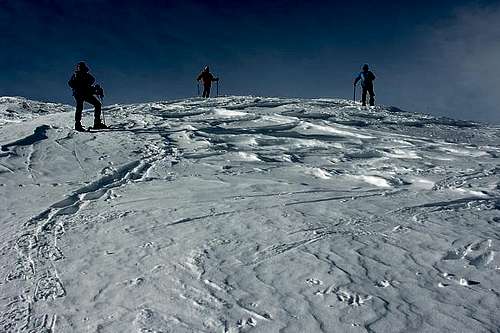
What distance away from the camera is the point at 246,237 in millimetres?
5621

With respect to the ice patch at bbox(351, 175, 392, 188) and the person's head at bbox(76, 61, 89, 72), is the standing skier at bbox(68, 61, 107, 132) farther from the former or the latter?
the ice patch at bbox(351, 175, 392, 188)

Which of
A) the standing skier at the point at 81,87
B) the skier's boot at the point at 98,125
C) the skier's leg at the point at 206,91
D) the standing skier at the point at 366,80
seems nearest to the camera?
the standing skier at the point at 81,87

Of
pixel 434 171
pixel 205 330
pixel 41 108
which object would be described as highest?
pixel 41 108

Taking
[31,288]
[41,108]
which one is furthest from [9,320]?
[41,108]

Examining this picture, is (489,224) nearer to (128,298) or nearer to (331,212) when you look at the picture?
(331,212)

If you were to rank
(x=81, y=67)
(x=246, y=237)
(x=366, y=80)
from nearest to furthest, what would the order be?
(x=246, y=237) < (x=81, y=67) < (x=366, y=80)

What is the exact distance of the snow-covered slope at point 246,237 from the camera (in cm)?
396

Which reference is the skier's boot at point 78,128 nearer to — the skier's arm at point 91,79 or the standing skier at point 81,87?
the standing skier at point 81,87

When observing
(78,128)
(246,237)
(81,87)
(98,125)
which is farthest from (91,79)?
(246,237)

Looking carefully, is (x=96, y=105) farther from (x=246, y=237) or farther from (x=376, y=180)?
(x=246, y=237)

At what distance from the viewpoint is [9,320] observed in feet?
12.6

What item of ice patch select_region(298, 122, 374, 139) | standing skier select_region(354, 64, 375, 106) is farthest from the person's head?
standing skier select_region(354, 64, 375, 106)

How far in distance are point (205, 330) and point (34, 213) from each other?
152 inches

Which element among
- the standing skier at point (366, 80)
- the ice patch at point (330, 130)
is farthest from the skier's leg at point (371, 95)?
the ice patch at point (330, 130)
